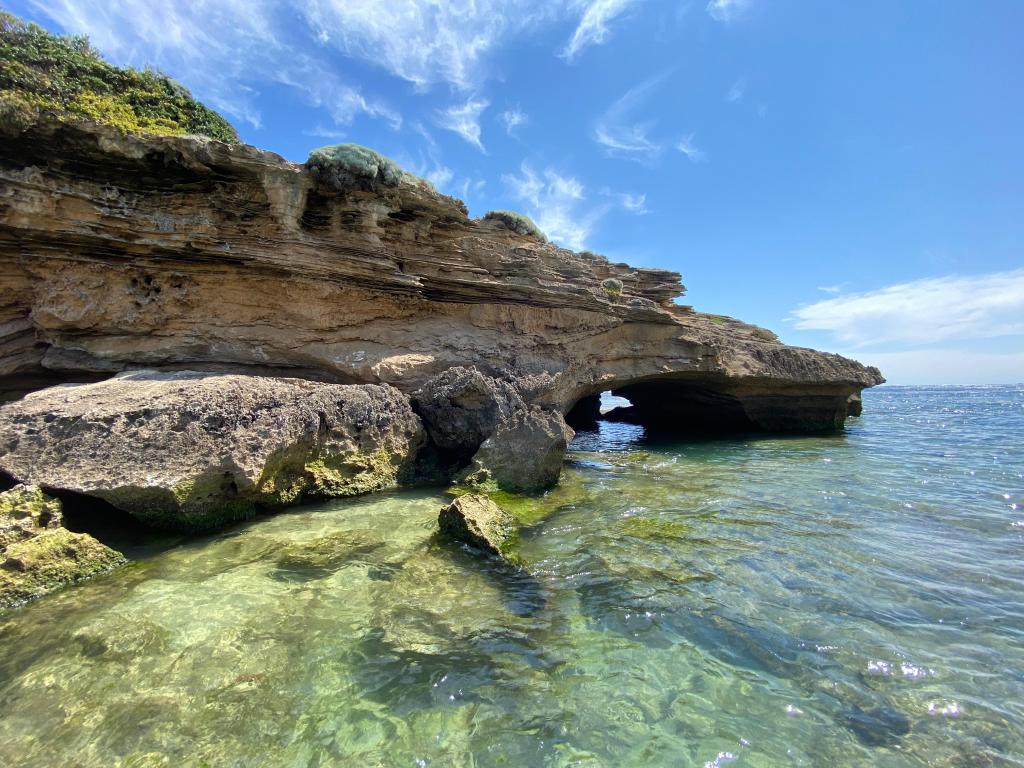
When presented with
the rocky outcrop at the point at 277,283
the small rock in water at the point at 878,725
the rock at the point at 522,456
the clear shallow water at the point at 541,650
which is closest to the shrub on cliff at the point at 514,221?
the rocky outcrop at the point at 277,283

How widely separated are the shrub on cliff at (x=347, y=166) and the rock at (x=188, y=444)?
→ 18.7 feet

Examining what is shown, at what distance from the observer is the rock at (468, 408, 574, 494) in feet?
31.4

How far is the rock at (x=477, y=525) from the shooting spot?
6.27 m

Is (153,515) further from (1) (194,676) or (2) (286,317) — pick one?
(2) (286,317)

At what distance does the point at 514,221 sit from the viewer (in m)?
15.8

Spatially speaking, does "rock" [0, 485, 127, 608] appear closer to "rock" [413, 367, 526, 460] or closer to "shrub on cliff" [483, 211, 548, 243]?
"rock" [413, 367, 526, 460]

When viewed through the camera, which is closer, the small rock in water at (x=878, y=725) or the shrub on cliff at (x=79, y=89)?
the small rock in water at (x=878, y=725)

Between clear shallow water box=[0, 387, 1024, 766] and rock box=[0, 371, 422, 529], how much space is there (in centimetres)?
80

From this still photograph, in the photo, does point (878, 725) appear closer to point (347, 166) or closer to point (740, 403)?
point (347, 166)

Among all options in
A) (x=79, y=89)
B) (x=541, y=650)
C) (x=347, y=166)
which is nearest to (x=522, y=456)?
(x=541, y=650)

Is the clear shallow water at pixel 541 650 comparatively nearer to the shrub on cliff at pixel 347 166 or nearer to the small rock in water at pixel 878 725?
the small rock in water at pixel 878 725

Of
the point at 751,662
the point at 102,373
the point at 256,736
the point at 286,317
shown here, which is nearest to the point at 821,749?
the point at 751,662

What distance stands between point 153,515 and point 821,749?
7.98m

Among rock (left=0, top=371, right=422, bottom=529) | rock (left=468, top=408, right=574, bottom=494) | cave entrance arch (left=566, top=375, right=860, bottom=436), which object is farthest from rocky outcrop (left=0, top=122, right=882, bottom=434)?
rock (left=468, top=408, right=574, bottom=494)
